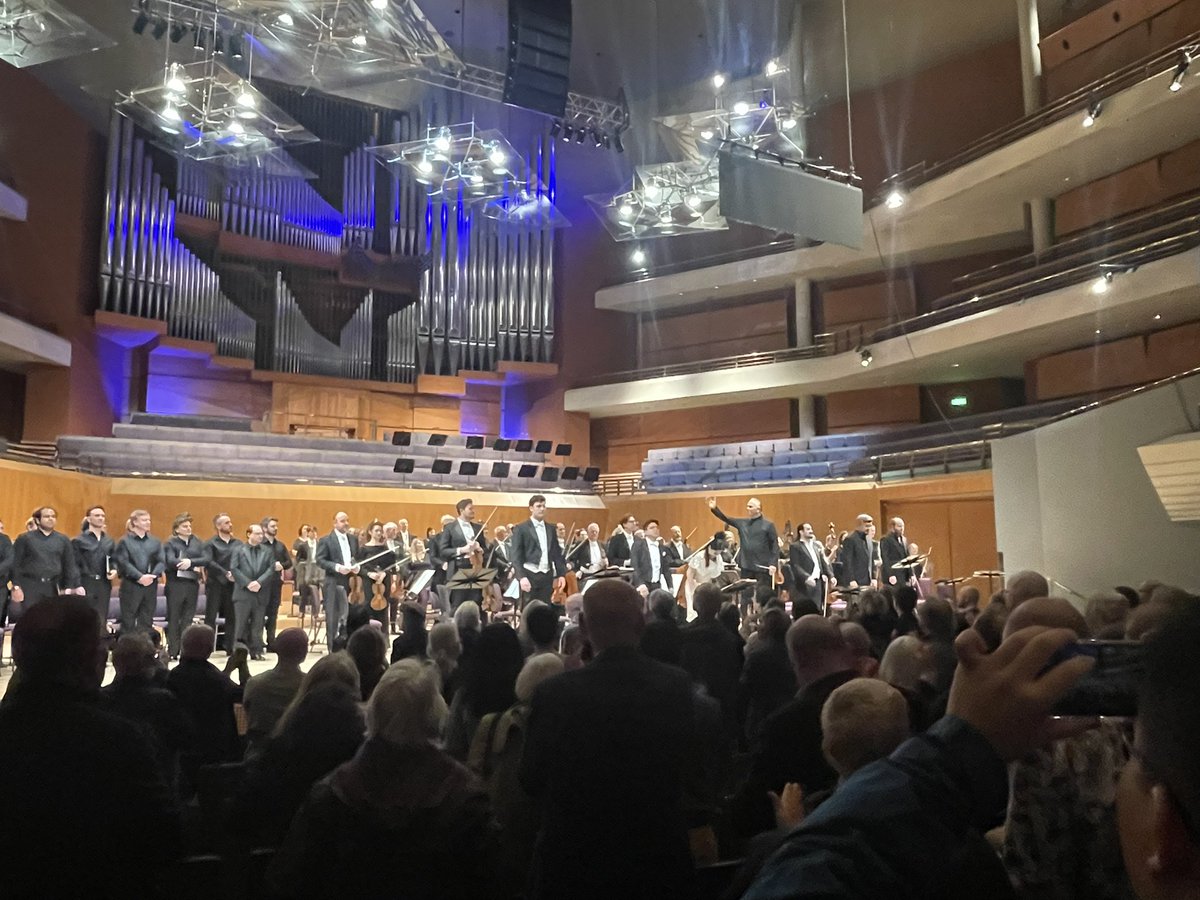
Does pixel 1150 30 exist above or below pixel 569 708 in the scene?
above

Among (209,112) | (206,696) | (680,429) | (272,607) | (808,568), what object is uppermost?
(209,112)

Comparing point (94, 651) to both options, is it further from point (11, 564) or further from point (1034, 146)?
point (1034, 146)

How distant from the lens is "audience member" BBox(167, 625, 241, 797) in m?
3.62

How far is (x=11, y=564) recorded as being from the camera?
820 cm

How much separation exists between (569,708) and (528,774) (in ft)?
0.64

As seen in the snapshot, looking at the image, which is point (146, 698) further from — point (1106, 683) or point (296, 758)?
point (1106, 683)

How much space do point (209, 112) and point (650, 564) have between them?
9036mm

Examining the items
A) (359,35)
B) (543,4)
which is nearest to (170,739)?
(543,4)

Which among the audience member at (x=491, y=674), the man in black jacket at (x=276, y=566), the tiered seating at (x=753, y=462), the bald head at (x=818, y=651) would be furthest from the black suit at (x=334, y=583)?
the tiered seating at (x=753, y=462)

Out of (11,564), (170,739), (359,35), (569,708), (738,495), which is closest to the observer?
(569,708)

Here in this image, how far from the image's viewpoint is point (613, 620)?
96.7 inches

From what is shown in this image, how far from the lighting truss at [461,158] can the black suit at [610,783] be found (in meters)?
14.0

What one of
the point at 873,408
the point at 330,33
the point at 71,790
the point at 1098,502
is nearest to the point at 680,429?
the point at 873,408

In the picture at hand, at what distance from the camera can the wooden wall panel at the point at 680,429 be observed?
20.1 metres
